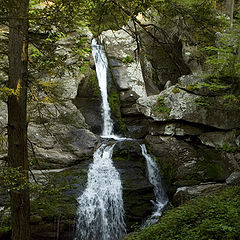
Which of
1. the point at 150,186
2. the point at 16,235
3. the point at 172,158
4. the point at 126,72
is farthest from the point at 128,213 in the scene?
the point at 126,72

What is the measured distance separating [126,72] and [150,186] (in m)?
8.91

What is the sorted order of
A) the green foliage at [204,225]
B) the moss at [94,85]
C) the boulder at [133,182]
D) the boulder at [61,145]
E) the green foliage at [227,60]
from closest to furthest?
1. the green foliage at [204,225]
2. the boulder at [133,182]
3. the green foliage at [227,60]
4. the boulder at [61,145]
5. the moss at [94,85]

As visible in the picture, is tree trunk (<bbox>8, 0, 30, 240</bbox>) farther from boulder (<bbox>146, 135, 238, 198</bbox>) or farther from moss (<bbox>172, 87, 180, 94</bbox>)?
moss (<bbox>172, 87, 180, 94</bbox>)

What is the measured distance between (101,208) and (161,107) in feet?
18.5

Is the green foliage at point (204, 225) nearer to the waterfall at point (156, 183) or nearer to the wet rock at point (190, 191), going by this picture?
the wet rock at point (190, 191)

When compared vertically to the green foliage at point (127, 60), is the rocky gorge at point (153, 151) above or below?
below

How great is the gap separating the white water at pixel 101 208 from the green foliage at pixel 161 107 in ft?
12.3

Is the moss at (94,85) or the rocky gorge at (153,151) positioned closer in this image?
the rocky gorge at (153,151)

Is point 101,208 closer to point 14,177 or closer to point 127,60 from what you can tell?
point 14,177

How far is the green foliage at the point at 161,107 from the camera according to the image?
11951 mm

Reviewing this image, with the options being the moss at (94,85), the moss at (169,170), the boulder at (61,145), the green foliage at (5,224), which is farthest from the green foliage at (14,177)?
the moss at (94,85)

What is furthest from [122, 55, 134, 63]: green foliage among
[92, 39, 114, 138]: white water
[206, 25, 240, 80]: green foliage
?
[206, 25, 240, 80]: green foliage

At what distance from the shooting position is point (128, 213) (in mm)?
8875

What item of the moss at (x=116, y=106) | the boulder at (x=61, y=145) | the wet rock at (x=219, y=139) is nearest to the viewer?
the boulder at (x=61, y=145)
